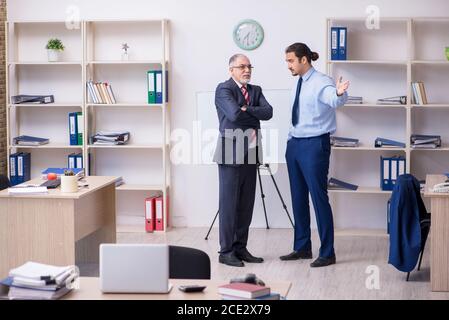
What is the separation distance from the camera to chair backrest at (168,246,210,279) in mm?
4320

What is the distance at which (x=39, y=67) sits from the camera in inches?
360

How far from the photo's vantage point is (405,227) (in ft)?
21.6

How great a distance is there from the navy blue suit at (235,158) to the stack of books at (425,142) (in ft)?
6.09

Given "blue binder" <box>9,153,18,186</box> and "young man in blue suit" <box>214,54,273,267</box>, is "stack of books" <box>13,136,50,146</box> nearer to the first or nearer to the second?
"blue binder" <box>9,153,18,186</box>

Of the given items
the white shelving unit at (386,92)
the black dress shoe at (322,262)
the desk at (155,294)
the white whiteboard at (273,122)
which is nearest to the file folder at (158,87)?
the white whiteboard at (273,122)

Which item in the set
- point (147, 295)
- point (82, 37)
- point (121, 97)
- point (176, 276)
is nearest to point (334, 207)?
point (121, 97)

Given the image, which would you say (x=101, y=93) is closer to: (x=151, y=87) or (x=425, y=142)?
(x=151, y=87)

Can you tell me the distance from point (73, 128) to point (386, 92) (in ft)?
10.6

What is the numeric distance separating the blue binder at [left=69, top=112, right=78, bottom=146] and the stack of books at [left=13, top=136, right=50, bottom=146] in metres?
0.34

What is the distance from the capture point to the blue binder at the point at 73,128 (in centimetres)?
885

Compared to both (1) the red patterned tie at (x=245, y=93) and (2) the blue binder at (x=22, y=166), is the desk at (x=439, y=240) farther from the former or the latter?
(2) the blue binder at (x=22, y=166)

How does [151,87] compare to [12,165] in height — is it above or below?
above

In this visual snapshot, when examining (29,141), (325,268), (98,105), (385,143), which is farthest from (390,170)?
(29,141)
